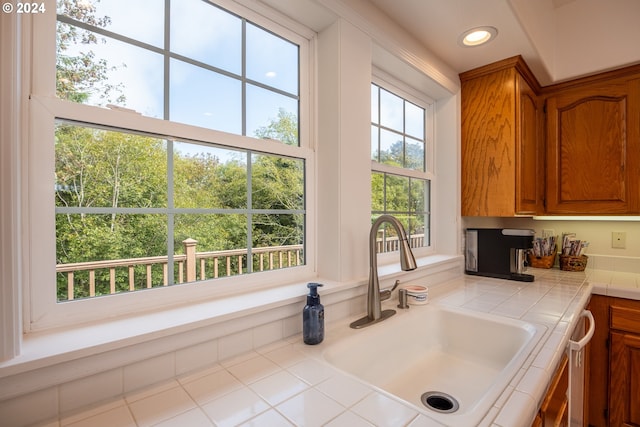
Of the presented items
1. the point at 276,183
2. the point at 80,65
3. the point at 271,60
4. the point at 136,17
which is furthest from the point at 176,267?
the point at 271,60

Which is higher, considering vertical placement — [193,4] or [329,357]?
[193,4]

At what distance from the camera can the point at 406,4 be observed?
135 centimetres

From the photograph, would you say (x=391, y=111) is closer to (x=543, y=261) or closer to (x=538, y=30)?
(x=538, y=30)

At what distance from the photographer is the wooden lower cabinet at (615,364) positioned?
154cm

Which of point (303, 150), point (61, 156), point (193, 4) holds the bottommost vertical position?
point (61, 156)

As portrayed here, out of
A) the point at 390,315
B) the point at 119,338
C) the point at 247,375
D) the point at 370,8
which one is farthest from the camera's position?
the point at 370,8

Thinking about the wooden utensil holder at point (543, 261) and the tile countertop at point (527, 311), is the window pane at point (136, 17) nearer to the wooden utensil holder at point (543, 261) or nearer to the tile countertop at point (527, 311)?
the tile countertop at point (527, 311)

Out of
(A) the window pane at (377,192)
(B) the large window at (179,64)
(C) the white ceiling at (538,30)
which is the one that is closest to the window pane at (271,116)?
(B) the large window at (179,64)

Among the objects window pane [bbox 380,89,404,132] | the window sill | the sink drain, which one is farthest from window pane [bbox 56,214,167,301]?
window pane [bbox 380,89,404,132]

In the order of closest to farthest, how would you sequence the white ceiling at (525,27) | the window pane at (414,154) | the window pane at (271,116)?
the window pane at (271,116), the white ceiling at (525,27), the window pane at (414,154)

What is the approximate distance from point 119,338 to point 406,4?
1649mm

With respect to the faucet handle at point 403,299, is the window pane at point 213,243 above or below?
above

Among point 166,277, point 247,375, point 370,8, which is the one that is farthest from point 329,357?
point 370,8

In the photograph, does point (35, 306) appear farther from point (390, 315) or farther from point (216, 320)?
point (390, 315)
